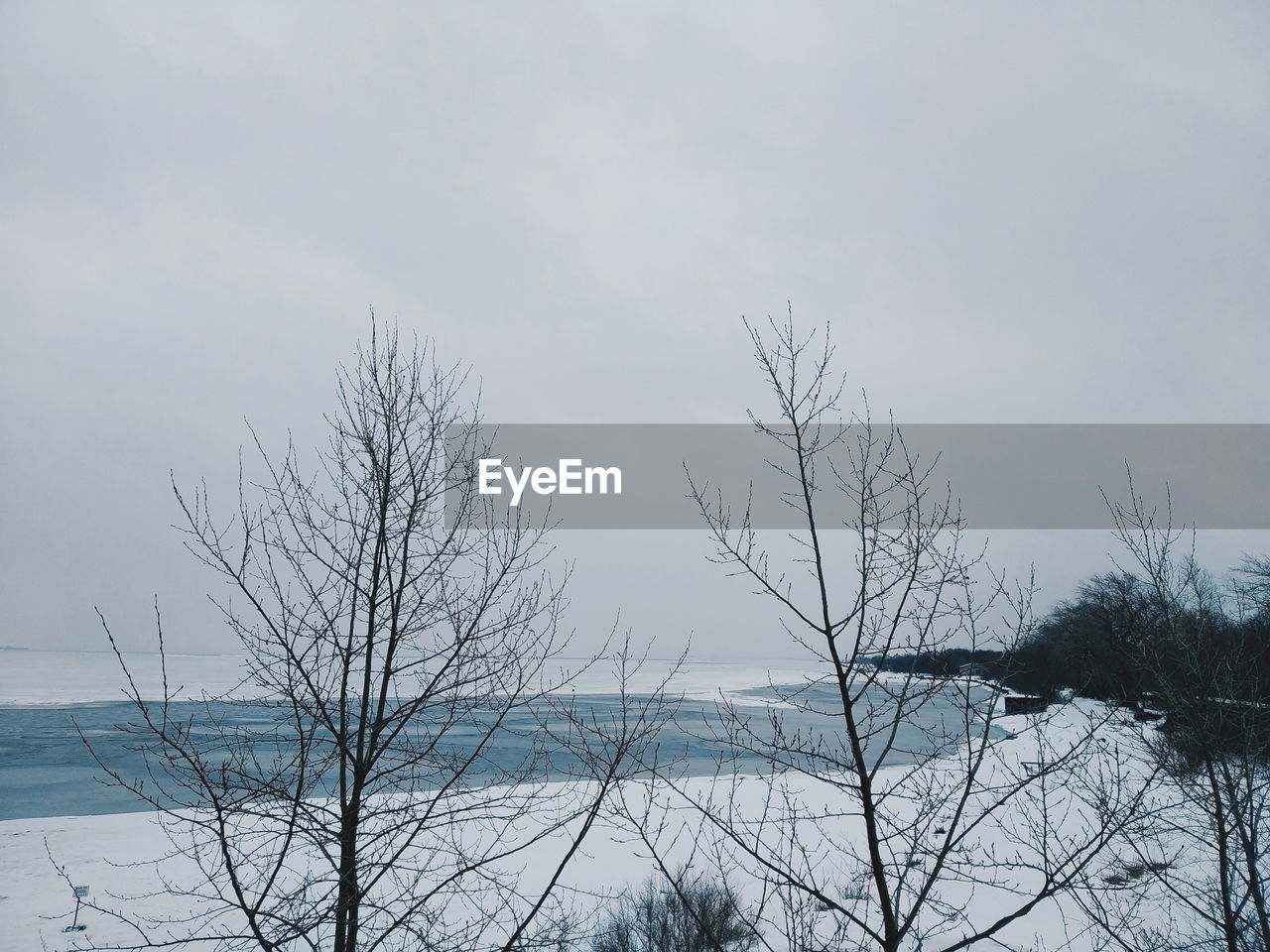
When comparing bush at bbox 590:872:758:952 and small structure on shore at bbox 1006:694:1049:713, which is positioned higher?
small structure on shore at bbox 1006:694:1049:713

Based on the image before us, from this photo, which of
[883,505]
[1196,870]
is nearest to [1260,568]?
[1196,870]

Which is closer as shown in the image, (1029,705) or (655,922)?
(655,922)

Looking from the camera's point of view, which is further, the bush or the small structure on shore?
the bush

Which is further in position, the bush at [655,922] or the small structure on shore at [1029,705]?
the bush at [655,922]

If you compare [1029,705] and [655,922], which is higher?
[1029,705]

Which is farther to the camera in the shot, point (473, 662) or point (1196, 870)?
point (1196, 870)

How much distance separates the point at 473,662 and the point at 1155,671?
540cm

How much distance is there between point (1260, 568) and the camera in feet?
139

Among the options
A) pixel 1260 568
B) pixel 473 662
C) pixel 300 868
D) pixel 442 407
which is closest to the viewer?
pixel 473 662

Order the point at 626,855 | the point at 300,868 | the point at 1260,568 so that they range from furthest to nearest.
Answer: the point at 1260,568 < the point at 626,855 < the point at 300,868

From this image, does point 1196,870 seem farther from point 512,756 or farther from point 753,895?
point 512,756

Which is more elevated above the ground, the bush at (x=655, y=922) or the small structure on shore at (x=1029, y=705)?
the small structure on shore at (x=1029, y=705)

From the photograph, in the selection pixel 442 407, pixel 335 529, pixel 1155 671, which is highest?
pixel 442 407

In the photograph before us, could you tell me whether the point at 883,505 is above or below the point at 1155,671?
above
